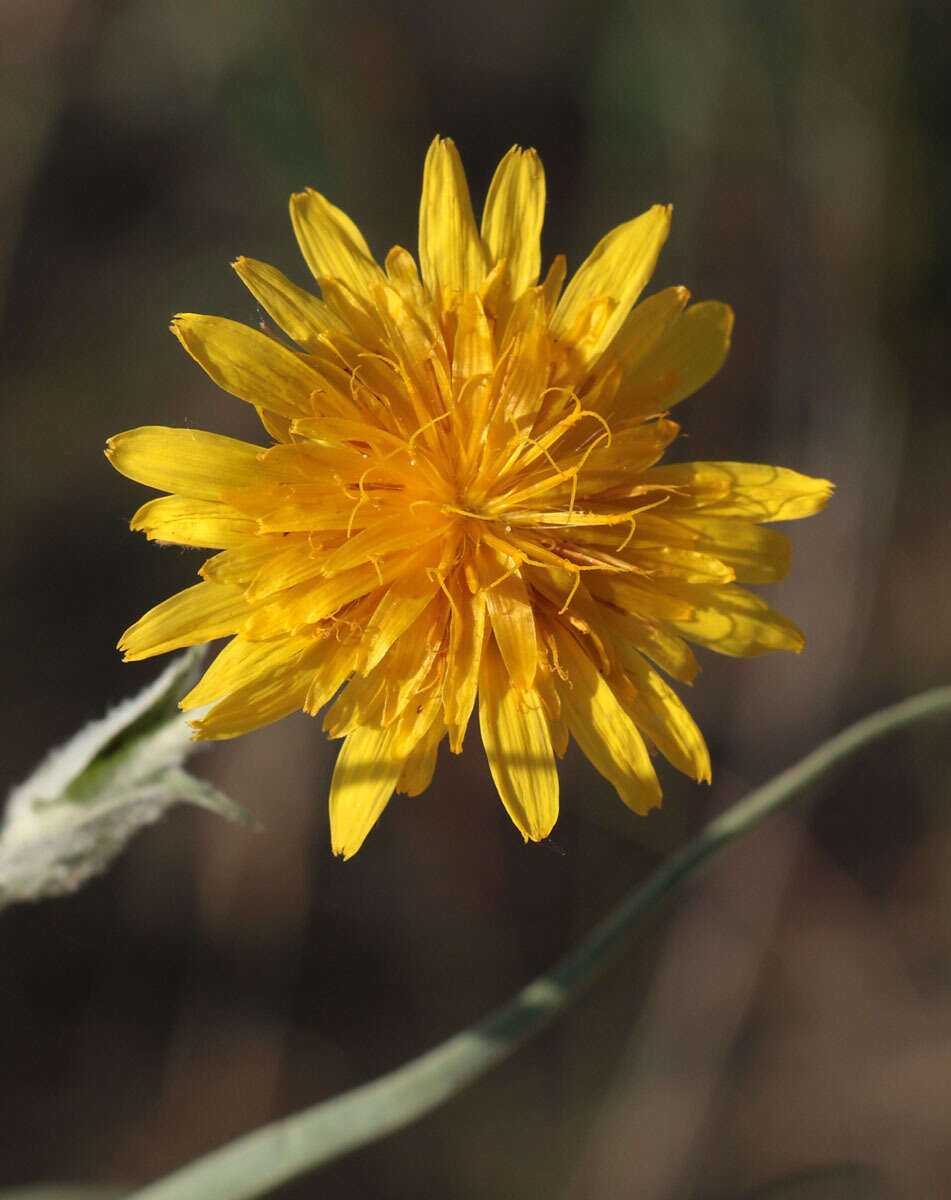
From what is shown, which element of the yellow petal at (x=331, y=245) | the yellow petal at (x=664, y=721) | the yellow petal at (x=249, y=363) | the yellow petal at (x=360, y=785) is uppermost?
the yellow petal at (x=331, y=245)

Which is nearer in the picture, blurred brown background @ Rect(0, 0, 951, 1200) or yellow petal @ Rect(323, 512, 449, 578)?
yellow petal @ Rect(323, 512, 449, 578)

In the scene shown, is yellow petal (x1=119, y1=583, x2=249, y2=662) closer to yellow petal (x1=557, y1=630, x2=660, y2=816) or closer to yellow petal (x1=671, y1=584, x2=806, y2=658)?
yellow petal (x1=557, y1=630, x2=660, y2=816)

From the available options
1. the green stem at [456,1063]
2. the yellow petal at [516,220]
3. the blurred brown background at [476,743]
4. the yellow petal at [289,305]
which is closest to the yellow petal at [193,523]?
the yellow petal at [289,305]

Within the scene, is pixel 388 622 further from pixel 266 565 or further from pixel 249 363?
pixel 249 363

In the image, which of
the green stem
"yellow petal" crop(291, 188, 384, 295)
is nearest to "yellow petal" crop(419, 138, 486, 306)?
"yellow petal" crop(291, 188, 384, 295)

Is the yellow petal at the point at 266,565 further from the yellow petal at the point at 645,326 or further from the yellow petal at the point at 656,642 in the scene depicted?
the yellow petal at the point at 645,326

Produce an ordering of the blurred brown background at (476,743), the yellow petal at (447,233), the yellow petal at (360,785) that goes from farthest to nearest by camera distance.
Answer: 1. the blurred brown background at (476,743)
2. the yellow petal at (447,233)
3. the yellow petal at (360,785)

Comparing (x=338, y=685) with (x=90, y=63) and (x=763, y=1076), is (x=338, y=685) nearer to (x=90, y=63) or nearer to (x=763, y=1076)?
(x=90, y=63)
